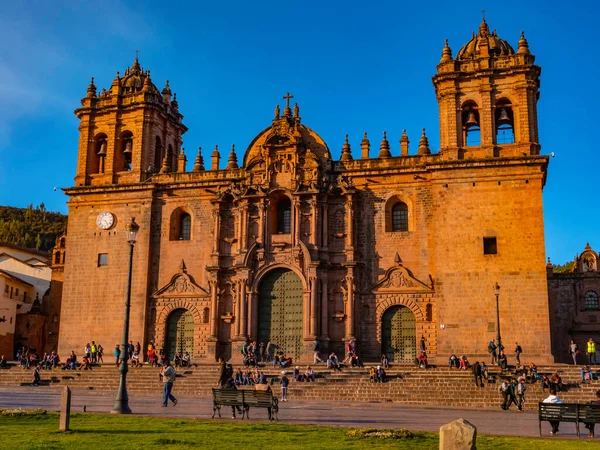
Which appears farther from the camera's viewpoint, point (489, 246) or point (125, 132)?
point (125, 132)

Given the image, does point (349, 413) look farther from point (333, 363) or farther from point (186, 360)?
point (186, 360)

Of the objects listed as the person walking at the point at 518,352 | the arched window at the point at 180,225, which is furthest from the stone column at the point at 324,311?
the person walking at the point at 518,352

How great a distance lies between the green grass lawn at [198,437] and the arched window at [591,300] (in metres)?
35.8

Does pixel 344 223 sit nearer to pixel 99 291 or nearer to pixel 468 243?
pixel 468 243

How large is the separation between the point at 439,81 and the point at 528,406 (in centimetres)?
Answer: 1746

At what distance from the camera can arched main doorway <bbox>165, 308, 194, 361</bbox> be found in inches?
1467

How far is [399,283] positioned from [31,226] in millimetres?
75176

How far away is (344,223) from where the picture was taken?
36.5 m

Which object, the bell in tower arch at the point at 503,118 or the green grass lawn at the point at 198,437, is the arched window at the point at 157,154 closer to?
the bell in tower arch at the point at 503,118

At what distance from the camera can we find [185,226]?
39.2 meters

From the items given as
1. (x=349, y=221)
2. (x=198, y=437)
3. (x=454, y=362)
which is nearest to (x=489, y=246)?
(x=454, y=362)

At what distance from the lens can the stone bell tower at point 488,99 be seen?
114ft

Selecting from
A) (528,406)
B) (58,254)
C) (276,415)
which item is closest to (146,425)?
(276,415)

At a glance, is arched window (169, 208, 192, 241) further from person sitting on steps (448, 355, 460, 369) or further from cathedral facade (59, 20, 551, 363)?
person sitting on steps (448, 355, 460, 369)
